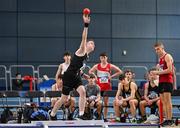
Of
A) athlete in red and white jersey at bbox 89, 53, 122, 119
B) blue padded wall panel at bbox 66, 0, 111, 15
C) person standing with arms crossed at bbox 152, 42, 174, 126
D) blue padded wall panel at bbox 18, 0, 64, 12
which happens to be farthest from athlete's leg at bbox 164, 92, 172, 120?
blue padded wall panel at bbox 18, 0, 64, 12

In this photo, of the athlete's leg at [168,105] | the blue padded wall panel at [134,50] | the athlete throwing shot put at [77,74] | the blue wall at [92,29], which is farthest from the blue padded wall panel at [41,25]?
the athlete's leg at [168,105]

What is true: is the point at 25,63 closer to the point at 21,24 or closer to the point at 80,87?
Answer: the point at 21,24

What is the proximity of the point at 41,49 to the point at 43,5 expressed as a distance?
209 centimetres

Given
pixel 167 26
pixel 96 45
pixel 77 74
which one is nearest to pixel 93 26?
pixel 96 45

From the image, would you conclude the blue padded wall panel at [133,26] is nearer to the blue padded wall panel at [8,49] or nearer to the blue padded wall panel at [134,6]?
the blue padded wall panel at [134,6]

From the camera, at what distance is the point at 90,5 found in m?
25.8

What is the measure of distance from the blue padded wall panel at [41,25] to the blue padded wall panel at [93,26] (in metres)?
0.39

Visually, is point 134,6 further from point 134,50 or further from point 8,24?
point 8,24

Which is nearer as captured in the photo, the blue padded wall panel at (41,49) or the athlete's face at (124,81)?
the athlete's face at (124,81)

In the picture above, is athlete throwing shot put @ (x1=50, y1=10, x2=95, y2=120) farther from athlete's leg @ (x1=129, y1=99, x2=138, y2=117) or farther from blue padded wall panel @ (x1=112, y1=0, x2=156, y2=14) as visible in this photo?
blue padded wall panel @ (x1=112, y1=0, x2=156, y2=14)

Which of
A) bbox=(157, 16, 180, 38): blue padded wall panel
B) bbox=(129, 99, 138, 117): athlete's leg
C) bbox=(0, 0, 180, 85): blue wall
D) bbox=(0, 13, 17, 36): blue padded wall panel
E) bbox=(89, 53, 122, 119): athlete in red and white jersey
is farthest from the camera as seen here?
bbox=(157, 16, 180, 38): blue padded wall panel

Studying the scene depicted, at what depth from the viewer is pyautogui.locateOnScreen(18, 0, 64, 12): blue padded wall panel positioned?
25422 millimetres

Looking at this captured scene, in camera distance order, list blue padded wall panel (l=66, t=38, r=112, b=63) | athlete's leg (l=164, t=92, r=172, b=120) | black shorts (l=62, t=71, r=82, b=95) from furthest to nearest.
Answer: blue padded wall panel (l=66, t=38, r=112, b=63), black shorts (l=62, t=71, r=82, b=95), athlete's leg (l=164, t=92, r=172, b=120)

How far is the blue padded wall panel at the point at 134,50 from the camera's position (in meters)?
25.9
